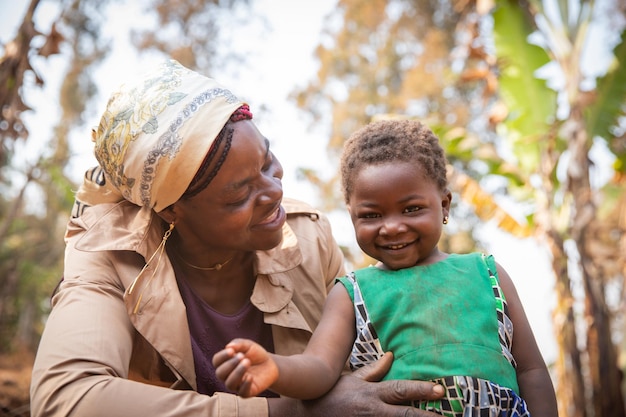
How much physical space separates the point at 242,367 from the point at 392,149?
3.04 feet

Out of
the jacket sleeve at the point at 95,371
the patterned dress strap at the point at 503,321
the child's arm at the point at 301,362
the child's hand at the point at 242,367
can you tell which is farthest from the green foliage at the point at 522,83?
the child's hand at the point at 242,367

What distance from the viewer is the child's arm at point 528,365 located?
1836 millimetres

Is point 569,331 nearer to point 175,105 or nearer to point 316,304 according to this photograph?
point 316,304

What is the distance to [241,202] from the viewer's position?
7.16ft

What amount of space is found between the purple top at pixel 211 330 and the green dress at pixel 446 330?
2.00ft

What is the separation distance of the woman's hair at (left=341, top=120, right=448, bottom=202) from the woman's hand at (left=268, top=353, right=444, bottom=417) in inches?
24.1

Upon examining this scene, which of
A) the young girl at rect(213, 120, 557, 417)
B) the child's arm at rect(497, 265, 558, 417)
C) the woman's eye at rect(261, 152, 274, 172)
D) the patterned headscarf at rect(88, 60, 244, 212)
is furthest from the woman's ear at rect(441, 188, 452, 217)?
the patterned headscarf at rect(88, 60, 244, 212)

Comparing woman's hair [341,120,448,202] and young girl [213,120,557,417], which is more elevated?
woman's hair [341,120,448,202]

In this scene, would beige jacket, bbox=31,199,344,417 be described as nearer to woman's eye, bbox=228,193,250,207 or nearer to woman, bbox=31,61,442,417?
woman, bbox=31,61,442,417

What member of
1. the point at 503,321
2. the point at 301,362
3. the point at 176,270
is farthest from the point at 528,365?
the point at 176,270

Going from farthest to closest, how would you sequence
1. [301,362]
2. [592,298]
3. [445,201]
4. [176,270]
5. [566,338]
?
1. [566,338]
2. [592,298]
3. [176,270]
4. [445,201]
5. [301,362]

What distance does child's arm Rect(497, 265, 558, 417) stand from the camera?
1.84m

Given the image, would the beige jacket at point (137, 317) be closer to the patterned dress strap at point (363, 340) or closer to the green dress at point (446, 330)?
the patterned dress strap at point (363, 340)

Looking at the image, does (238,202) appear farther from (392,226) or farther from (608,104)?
(608,104)
